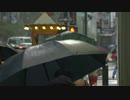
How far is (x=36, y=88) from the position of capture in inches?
181

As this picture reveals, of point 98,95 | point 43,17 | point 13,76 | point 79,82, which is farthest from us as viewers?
point 43,17

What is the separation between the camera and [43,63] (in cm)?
593

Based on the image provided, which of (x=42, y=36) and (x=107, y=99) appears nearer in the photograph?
(x=107, y=99)

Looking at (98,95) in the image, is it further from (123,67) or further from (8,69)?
(123,67)

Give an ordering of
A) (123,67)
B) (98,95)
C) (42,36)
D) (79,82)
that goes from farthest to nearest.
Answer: (42,36) → (123,67) → (79,82) → (98,95)

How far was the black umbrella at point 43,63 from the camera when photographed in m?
5.27

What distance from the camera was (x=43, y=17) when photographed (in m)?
17.4

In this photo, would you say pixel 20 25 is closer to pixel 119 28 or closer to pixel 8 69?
pixel 119 28

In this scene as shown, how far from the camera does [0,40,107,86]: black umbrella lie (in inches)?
208

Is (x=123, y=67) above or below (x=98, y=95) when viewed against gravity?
below

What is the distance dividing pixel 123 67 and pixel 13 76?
171 inches
